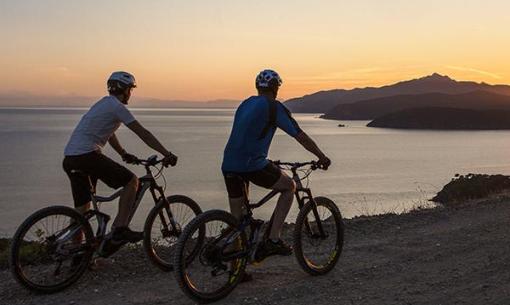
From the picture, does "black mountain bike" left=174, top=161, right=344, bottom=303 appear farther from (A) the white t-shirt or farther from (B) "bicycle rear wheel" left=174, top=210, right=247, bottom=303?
(A) the white t-shirt

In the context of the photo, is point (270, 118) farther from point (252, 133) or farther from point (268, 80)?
point (268, 80)

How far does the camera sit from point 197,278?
594cm

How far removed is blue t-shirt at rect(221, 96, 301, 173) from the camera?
5941mm

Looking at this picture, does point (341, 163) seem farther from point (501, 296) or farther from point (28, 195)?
point (501, 296)

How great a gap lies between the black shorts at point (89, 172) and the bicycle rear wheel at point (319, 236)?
6.78 ft

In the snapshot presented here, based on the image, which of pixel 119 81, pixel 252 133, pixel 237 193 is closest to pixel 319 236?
pixel 237 193

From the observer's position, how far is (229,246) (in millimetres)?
6059

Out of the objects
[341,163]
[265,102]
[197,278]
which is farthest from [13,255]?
[341,163]

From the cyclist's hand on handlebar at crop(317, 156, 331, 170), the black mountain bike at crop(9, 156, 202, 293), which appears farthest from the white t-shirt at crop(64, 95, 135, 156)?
the cyclist's hand on handlebar at crop(317, 156, 331, 170)

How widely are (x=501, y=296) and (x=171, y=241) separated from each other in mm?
3760

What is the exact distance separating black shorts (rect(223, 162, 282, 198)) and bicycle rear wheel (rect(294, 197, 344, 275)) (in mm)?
740

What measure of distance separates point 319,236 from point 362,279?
27.9 inches

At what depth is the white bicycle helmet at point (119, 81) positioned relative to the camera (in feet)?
20.8

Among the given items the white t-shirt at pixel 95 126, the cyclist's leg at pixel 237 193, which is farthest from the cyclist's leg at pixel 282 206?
the white t-shirt at pixel 95 126
